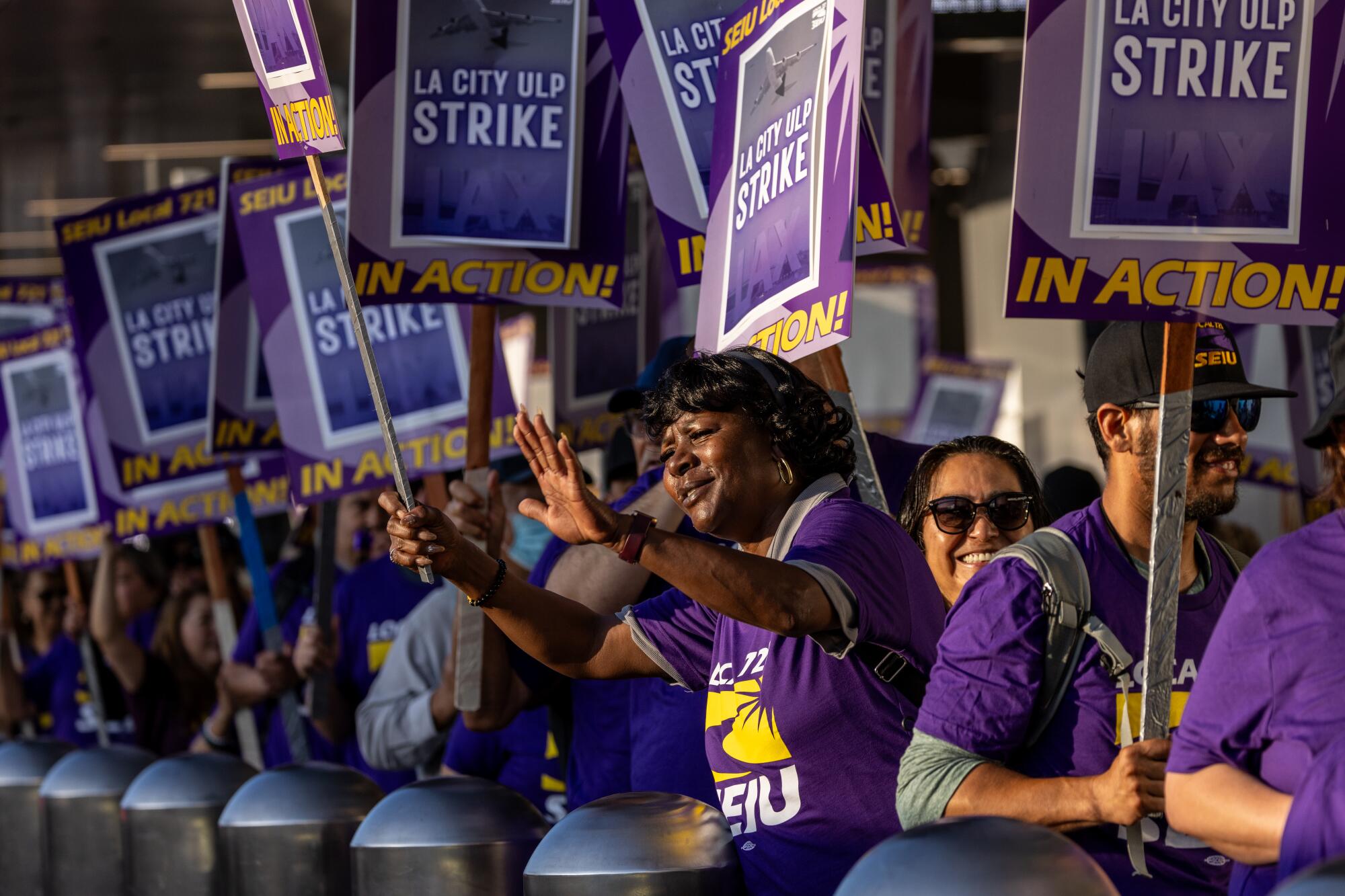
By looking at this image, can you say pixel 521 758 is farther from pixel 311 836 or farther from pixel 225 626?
pixel 225 626

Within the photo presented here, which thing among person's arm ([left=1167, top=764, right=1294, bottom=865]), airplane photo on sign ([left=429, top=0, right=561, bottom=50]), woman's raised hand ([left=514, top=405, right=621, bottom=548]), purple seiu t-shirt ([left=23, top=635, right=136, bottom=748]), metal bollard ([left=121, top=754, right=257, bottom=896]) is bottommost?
purple seiu t-shirt ([left=23, top=635, right=136, bottom=748])

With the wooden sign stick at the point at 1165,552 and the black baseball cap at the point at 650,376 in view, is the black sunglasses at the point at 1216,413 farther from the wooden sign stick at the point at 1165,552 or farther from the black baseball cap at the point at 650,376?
A: the black baseball cap at the point at 650,376

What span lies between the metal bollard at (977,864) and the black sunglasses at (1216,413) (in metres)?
0.91

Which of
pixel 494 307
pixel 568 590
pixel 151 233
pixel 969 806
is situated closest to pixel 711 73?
pixel 494 307

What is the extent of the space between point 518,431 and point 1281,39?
4.90ft

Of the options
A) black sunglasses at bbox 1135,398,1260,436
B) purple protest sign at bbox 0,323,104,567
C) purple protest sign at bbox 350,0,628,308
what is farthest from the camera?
purple protest sign at bbox 0,323,104,567

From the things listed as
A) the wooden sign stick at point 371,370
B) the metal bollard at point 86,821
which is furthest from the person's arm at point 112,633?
the wooden sign stick at point 371,370

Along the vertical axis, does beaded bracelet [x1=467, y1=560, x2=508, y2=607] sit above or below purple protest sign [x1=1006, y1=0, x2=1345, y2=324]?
below

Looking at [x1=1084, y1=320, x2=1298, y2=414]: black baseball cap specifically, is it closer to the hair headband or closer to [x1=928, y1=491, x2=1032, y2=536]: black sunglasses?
the hair headband

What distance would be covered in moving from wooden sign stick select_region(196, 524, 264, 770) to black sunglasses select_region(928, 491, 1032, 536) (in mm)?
3692

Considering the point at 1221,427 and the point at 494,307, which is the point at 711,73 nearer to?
the point at 494,307

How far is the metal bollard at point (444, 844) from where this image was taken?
3873 millimetres

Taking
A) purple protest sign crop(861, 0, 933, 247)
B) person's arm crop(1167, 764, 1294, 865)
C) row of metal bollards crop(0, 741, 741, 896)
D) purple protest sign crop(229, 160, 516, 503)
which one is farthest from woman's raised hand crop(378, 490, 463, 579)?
A: purple protest sign crop(229, 160, 516, 503)

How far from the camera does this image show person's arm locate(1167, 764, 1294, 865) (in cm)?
237
